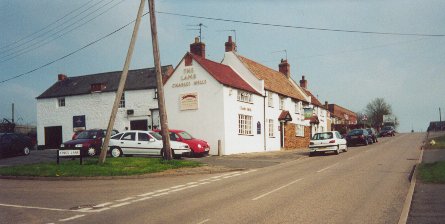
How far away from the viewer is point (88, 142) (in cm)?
2555

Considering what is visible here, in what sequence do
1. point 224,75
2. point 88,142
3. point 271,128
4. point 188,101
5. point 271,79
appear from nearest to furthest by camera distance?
point 88,142 → point 188,101 → point 224,75 → point 271,128 → point 271,79

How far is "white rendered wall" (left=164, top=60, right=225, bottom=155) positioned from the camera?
1133 inches

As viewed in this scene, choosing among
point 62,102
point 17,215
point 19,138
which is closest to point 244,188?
point 17,215

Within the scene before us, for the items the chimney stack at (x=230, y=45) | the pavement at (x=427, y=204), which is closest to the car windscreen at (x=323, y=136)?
the chimney stack at (x=230, y=45)

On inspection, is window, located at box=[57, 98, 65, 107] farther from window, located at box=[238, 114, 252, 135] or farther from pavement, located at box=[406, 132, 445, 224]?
pavement, located at box=[406, 132, 445, 224]

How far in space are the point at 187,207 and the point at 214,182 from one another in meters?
5.15

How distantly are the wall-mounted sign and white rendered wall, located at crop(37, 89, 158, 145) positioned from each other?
6.94 meters

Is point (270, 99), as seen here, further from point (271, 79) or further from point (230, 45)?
point (230, 45)

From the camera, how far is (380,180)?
13.9 metres

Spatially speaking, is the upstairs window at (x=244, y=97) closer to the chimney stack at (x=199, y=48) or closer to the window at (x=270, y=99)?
the window at (x=270, y=99)

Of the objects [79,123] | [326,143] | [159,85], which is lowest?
[326,143]

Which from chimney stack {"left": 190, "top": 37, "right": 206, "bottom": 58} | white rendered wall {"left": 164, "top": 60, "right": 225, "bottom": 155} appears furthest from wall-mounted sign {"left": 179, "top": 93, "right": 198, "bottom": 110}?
chimney stack {"left": 190, "top": 37, "right": 206, "bottom": 58}

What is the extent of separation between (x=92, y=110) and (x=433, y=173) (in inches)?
1282

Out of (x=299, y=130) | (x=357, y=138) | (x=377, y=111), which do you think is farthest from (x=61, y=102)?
(x=377, y=111)
